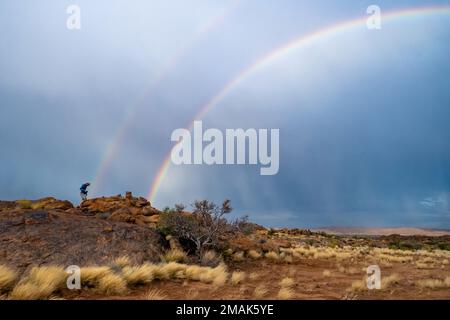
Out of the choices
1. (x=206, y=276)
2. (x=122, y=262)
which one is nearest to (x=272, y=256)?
(x=206, y=276)

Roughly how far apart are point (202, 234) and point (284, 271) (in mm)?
5274

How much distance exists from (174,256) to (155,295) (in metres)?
8.38

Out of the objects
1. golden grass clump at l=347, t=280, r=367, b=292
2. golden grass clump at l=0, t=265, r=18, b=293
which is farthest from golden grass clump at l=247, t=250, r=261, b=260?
golden grass clump at l=0, t=265, r=18, b=293

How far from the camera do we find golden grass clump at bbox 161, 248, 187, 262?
20641mm

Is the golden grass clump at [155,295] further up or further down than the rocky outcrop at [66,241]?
further down

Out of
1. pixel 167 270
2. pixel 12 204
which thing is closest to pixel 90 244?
pixel 167 270

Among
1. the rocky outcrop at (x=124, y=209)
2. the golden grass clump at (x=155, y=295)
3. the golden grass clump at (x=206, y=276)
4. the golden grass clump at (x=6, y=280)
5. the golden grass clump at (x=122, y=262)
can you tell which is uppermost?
the rocky outcrop at (x=124, y=209)

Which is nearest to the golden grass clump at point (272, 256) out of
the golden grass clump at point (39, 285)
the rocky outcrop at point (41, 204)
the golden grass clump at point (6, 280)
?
the rocky outcrop at point (41, 204)

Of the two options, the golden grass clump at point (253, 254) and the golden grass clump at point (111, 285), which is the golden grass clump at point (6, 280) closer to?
the golden grass clump at point (111, 285)

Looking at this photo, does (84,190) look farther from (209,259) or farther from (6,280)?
(6,280)

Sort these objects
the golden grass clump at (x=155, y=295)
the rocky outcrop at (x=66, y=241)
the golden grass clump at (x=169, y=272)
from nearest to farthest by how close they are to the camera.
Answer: the golden grass clump at (x=155, y=295) < the golden grass clump at (x=169, y=272) < the rocky outcrop at (x=66, y=241)

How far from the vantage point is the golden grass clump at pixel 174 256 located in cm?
2064

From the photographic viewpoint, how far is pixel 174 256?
826 inches

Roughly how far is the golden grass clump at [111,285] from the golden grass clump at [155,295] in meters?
0.86
